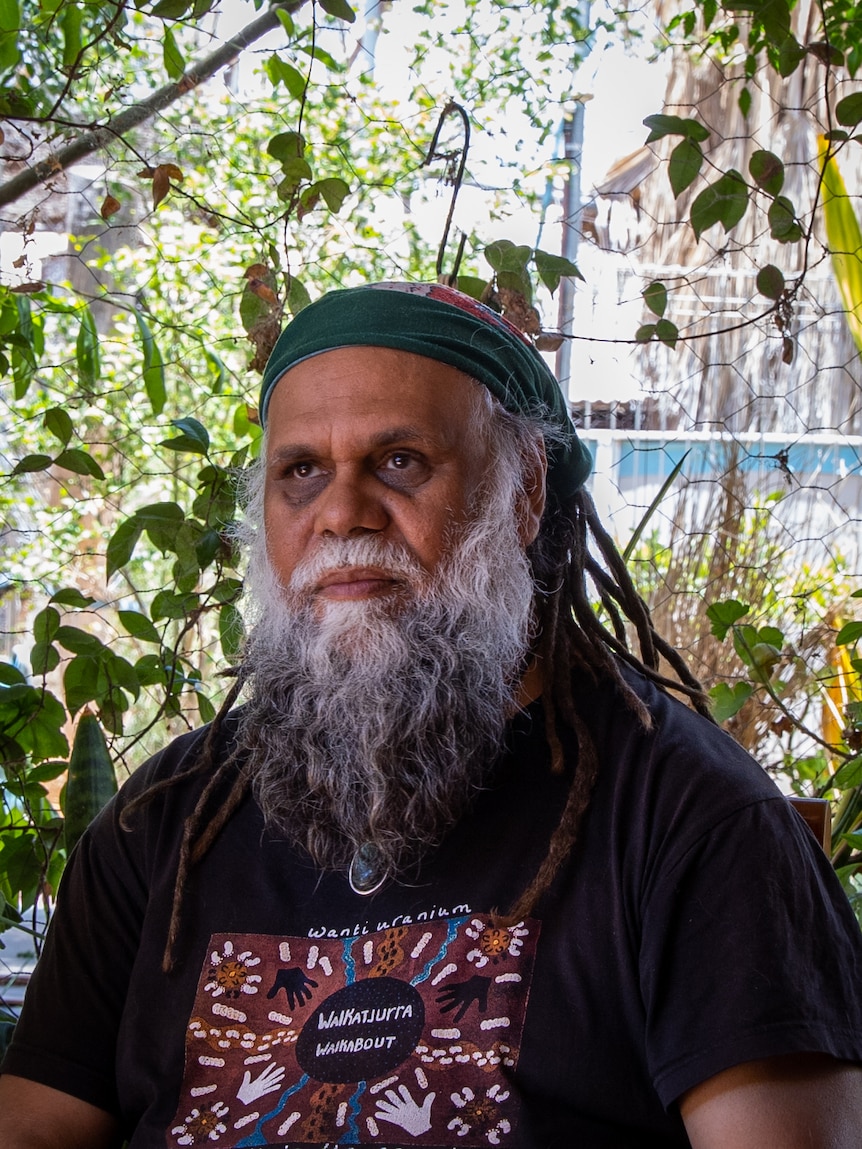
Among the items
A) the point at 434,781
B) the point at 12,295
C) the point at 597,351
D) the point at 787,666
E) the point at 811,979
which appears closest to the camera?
the point at 811,979

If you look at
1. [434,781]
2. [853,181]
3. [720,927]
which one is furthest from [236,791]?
[853,181]

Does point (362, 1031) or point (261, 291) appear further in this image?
point (261, 291)

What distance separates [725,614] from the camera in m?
1.67

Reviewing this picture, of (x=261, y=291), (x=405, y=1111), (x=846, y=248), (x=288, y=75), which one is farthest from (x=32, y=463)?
(x=846, y=248)

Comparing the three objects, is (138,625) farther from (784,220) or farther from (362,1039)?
(784,220)

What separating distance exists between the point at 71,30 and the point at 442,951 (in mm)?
1420

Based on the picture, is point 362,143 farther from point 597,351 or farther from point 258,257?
point 597,351

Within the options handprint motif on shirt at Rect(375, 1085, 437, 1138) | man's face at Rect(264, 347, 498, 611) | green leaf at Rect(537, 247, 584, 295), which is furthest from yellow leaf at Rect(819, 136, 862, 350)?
handprint motif on shirt at Rect(375, 1085, 437, 1138)

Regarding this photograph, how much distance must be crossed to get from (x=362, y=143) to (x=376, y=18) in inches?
9.1

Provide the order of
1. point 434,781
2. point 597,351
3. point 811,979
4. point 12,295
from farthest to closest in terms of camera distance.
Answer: point 597,351
point 12,295
point 434,781
point 811,979

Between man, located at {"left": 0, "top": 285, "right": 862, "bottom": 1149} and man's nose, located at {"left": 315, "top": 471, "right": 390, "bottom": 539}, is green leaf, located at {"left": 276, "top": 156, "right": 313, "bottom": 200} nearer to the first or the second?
man, located at {"left": 0, "top": 285, "right": 862, "bottom": 1149}

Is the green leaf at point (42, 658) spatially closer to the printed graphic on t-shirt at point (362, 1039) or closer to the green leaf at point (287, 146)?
the printed graphic on t-shirt at point (362, 1039)

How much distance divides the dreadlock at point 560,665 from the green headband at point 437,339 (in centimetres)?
3

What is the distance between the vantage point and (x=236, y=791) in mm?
1378
